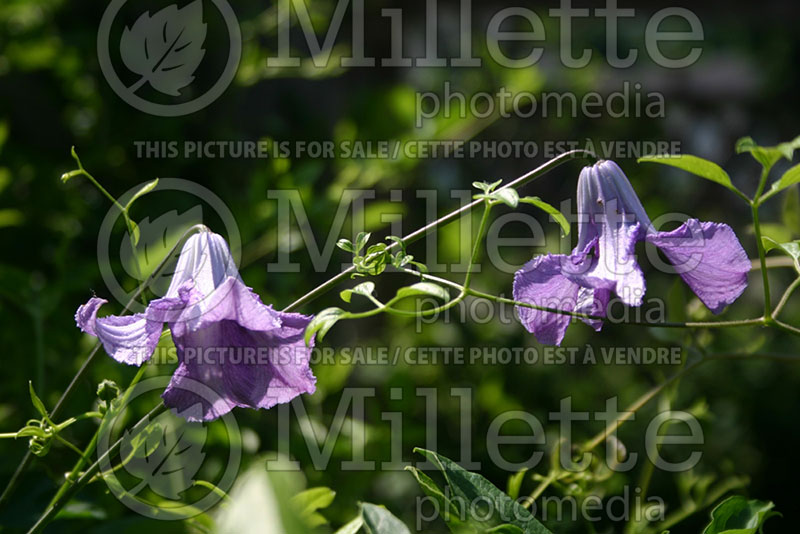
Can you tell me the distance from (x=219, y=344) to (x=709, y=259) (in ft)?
1.29

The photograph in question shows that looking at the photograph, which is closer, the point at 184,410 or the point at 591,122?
the point at 184,410

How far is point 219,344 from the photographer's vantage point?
592 mm

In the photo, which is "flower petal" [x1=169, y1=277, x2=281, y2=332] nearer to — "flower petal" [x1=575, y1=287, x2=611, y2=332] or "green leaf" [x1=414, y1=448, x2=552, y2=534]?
"green leaf" [x1=414, y1=448, x2=552, y2=534]

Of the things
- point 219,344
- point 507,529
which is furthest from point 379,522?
point 219,344

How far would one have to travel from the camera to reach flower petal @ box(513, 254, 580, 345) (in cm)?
65

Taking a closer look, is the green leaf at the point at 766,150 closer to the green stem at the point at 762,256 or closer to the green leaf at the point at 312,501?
the green stem at the point at 762,256

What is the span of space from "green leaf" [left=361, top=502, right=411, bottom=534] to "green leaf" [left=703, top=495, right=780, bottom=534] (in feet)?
0.82

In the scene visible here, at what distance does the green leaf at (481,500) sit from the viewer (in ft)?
1.70

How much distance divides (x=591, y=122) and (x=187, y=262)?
196cm

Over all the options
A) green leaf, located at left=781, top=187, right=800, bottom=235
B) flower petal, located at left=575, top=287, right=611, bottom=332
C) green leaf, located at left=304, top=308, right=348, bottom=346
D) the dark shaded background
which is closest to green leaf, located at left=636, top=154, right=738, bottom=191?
flower petal, located at left=575, top=287, right=611, bottom=332

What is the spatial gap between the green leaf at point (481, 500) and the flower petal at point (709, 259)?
25 centimetres

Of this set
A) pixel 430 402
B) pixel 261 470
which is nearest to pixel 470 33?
pixel 430 402

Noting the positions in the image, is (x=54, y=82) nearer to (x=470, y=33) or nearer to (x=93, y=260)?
(x=93, y=260)

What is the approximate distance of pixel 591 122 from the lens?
2402mm
